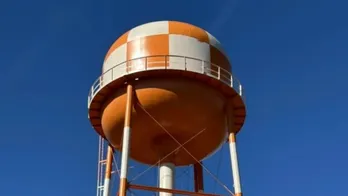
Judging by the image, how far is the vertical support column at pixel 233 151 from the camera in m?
18.7

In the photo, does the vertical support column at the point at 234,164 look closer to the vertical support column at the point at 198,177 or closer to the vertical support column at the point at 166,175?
the vertical support column at the point at 166,175

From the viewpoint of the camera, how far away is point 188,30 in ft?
66.9

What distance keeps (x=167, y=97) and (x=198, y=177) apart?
4.83 metres

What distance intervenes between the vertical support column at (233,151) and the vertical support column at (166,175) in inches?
101

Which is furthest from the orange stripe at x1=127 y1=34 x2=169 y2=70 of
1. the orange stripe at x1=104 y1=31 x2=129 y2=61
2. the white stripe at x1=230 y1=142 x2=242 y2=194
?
the white stripe at x1=230 y1=142 x2=242 y2=194

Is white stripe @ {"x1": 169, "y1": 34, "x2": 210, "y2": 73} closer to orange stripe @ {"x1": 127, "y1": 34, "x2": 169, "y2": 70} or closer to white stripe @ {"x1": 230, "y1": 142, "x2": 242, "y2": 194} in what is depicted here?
orange stripe @ {"x1": 127, "y1": 34, "x2": 169, "y2": 70}

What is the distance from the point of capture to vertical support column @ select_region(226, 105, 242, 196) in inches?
735

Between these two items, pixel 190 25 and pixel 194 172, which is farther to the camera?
pixel 194 172

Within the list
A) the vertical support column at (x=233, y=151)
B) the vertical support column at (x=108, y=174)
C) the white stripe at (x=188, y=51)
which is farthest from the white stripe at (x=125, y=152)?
the vertical support column at (x=233, y=151)

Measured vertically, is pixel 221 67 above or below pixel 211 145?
above

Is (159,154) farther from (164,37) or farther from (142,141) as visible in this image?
(164,37)

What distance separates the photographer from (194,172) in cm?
2275

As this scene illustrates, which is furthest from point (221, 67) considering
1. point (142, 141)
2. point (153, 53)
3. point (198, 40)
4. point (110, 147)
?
point (110, 147)

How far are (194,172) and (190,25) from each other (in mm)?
5938
